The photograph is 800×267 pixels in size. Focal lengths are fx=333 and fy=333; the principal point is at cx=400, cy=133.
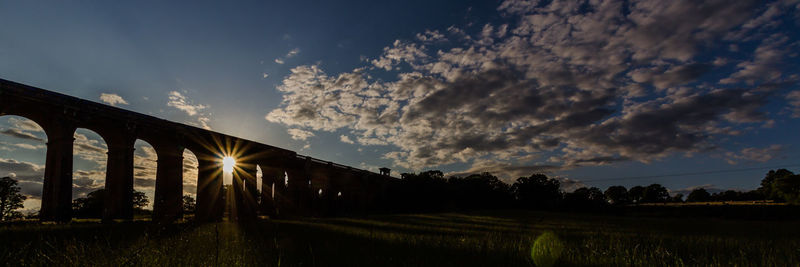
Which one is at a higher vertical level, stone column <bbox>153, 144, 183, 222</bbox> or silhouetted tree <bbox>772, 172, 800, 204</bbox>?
stone column <bbox>153, 144, 183, 222</bbox>

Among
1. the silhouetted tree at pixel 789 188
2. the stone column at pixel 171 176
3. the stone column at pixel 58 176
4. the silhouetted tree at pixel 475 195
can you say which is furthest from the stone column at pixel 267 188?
the silhouetted tree at pixel 789 188

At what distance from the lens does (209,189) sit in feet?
92.5

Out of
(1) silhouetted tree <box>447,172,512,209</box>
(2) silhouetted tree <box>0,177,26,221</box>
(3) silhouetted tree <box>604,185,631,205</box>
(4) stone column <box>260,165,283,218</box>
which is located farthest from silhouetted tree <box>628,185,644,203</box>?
(2) silhouetted tree <box>0,177,26,221</box>

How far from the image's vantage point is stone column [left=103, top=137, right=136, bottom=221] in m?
21.3

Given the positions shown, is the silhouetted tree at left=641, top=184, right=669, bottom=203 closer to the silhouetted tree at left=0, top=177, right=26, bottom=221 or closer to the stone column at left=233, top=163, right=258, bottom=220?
the stone column at left=233, top=163, right=258, bottom=220

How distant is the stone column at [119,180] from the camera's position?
21291 millimetres

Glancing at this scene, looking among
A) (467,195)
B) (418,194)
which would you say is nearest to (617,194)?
(467,195)

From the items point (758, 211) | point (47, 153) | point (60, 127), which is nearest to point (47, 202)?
point (47, 153)

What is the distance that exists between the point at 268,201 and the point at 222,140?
8.20m

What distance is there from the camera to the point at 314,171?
139ft

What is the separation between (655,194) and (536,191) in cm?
7083

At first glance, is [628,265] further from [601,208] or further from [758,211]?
[601,208]

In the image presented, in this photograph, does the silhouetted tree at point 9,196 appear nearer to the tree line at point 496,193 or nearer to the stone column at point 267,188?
the stone column at point 267,188

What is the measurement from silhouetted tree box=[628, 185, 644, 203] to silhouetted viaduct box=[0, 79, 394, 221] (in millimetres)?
132439
